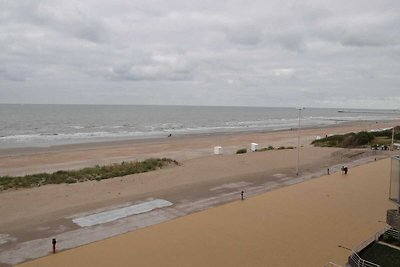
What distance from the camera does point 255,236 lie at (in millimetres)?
12680

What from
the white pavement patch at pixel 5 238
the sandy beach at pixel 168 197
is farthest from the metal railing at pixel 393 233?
the white pavement patch at pixel 5 238

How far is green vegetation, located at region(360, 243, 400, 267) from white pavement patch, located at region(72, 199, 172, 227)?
845 centimetres

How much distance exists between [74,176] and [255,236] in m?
14.0

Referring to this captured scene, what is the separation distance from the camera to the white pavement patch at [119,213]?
47.0ft

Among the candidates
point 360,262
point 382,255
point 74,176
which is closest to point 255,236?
point 360,262

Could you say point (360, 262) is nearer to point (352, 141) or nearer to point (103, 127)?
point (352, 141)

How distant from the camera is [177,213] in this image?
15375 mm

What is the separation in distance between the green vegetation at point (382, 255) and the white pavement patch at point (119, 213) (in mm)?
8450

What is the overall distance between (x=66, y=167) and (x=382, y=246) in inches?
957

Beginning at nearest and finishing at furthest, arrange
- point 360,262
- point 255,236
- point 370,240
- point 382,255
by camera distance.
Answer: point 360,262, point 382,255, point 370,240, point 255,236

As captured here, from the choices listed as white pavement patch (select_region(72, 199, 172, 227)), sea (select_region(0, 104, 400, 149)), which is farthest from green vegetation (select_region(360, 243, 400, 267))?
sea (select_region(0, 104, 400, 149))

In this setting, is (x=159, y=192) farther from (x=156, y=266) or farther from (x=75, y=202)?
(x=156, y=266)

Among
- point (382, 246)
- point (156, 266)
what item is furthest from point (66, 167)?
point (382, 246)

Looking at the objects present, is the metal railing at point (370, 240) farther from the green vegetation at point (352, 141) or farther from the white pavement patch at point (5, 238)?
the green vegetation at point (352, 141)
